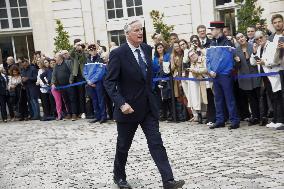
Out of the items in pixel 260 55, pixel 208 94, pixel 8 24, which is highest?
pixel 8 24

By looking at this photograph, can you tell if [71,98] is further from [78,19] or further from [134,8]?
[134,8]

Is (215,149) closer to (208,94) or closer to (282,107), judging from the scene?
(282,107)

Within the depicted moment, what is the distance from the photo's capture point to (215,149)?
7.63 metres

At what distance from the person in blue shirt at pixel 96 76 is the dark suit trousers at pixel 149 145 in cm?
648

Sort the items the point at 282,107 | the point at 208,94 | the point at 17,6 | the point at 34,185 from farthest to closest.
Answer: the point at 17,6 < the point at 208,94 < the point at 282,107 < the point at 34,185

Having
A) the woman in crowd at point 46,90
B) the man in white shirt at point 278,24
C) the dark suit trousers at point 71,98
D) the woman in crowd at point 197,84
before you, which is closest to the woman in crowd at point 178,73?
the woman in crowd at point 197,84

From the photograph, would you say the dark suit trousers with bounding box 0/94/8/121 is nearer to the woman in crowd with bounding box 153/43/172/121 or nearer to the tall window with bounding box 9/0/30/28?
the woman in crowd with bounding box 153/43/172/121

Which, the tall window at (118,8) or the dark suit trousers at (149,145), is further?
the tall window at (118,8)

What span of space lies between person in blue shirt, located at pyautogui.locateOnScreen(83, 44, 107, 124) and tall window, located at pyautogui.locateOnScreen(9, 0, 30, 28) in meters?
11.2

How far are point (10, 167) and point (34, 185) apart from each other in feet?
5.25

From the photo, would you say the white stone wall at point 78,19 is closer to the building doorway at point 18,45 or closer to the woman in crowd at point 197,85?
the building doorway at point 18,45

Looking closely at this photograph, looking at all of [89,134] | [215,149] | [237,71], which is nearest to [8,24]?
[89,134]

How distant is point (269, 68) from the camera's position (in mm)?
8828

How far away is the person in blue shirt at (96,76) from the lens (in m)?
12.2
